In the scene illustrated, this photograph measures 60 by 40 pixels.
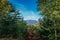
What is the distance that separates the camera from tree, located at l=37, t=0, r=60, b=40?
1837cm

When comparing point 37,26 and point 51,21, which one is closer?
point 51,21

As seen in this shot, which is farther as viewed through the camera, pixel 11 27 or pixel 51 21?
pixel 11 27

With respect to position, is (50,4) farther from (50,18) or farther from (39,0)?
(39,0)

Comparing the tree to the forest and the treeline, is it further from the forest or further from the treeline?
the treeline

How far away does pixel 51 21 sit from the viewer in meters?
19.0

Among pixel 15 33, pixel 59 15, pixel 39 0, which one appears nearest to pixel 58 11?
pixel 59 15

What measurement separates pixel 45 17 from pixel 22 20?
4.42 meters

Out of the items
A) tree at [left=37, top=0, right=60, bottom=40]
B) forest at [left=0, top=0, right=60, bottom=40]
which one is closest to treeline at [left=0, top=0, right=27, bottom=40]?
forest at [left=0, top=0, right=60, bottom=40]

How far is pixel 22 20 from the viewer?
2344 centimetres

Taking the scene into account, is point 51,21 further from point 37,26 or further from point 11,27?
point 11,27

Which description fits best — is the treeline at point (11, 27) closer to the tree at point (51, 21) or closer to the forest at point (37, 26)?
the forest at point (37, 26)

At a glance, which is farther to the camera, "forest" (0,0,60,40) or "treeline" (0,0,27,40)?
"treeline" (0,0,27,40)

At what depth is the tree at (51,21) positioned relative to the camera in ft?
60.3

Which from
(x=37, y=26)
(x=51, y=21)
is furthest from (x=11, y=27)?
(x=51, y=21)
